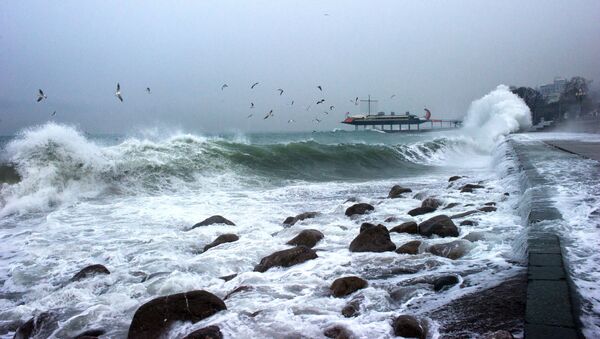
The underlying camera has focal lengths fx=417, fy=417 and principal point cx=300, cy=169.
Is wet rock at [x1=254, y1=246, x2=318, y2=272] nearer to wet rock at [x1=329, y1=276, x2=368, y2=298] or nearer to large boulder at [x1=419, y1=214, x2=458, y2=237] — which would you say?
wet rock at [x1=329, y1=276, x2=368, y2=298]

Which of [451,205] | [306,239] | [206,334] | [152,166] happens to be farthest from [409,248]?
[152,166]

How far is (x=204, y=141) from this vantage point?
19.7 m

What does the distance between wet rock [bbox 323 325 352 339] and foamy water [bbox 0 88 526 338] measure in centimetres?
6

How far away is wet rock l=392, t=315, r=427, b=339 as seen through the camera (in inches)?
106

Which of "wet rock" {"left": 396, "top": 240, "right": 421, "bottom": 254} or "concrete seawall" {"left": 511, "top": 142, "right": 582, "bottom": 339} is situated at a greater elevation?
"concrete seawall" {"left": 511, "top": 142, "right": 582, "bottom": 339}

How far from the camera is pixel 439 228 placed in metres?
5.52

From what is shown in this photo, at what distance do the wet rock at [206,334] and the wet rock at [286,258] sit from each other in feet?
5.71

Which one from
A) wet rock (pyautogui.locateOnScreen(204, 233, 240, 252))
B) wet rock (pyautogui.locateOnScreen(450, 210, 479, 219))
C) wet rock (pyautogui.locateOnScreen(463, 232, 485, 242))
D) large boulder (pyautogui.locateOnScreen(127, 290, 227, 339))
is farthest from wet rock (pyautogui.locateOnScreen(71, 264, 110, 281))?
wet rock (pyautogui.locateOnScreen(450, 210, 479, 219))

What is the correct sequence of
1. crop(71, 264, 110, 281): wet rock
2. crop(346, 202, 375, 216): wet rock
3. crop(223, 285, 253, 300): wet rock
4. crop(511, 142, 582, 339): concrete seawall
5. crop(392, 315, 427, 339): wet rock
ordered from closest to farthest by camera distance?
crop(511, 142, 582, 339): concrete seawall, crop(392, 315, 427, 339): wet rock, crop(223, 285, 253, 300): wet rock, crop(71, 264, 110, 281): wet rock, crop(346, 202, 375, 216): wet rock

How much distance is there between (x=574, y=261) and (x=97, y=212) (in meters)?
8.84

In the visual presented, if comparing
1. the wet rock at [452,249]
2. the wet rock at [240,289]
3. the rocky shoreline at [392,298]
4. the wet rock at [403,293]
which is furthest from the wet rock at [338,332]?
the wet rock at [452,249]

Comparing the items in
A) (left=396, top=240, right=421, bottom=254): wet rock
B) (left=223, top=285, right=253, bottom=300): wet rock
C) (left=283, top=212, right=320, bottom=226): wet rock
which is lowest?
(left=283, top=212, right=320, bottom=226): wet rock

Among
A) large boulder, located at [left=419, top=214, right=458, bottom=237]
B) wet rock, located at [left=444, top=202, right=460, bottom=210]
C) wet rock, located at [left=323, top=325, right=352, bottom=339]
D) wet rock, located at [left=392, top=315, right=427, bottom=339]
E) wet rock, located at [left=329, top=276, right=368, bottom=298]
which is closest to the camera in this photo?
wet rock, located at [left=392, top=315, right=427, bottom=339]

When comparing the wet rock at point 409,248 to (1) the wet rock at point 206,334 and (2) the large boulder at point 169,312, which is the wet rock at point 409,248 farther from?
(1) the wet rock at point 206,334
